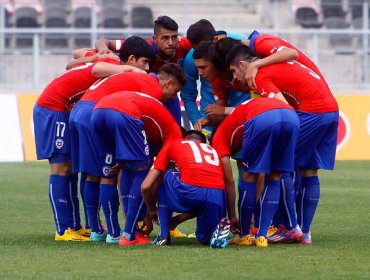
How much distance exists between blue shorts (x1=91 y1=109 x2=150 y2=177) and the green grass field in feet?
2.43

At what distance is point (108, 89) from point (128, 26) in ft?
52.1

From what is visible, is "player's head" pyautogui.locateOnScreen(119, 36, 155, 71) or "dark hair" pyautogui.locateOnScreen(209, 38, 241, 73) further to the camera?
"player's head" pyautogui.locateOnScreen(119, 36, 155, 71)

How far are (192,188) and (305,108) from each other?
4.25ft

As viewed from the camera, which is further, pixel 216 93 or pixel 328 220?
pixel 328 220

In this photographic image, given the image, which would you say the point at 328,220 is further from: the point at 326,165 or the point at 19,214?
the point at 19,214

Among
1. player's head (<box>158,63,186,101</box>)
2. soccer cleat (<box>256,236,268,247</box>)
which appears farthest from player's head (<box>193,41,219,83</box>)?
soccer cleat (<box>256,236,268,247</box>)

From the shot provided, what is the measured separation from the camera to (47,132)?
31.8 ft

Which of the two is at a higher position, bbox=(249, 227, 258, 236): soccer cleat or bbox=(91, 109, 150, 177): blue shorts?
bbox=(91, 109, 150, 177): blue shorts

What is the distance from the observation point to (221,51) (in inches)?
362

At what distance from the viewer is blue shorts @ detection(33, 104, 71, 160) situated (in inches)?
380

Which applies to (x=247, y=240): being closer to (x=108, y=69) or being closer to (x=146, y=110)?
(x=146, y=110)

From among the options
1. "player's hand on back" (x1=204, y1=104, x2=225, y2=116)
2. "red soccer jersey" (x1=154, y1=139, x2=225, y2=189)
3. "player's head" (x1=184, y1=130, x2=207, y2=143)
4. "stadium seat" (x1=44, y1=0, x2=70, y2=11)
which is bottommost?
"red soccer jersey" (x1=154, y1=139, x2=225, y2=189)

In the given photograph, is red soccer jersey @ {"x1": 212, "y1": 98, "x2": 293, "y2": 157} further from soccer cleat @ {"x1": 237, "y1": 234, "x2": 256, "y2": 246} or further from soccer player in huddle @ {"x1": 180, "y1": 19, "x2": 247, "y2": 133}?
soccer player in huddle @ {"x1": 180, "y1": 19, "x2": 247, "y2": 133}

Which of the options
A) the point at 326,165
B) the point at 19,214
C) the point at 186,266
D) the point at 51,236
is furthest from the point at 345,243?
the point at 19,214
